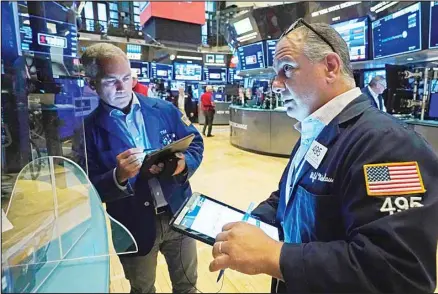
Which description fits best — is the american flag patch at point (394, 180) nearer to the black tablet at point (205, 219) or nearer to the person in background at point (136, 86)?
the black tablet at point (205, 219)

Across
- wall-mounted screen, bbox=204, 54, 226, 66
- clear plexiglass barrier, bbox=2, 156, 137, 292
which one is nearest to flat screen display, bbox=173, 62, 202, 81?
wall-mounted screen, bbox=204, 54, 226, 66

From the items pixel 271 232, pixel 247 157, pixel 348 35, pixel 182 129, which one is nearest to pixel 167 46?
pixel 247 157

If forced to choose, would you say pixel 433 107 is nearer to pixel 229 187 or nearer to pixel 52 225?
pixel 229 187

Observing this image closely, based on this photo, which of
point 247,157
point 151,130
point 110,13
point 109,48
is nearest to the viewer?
point 109,48

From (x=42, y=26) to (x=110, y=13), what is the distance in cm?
1502

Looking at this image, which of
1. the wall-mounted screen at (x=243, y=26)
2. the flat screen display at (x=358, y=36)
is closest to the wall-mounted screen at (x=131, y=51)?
the flat screen display at (x=358, y=36)

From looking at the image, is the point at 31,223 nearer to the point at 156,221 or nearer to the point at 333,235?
the point at 156,221

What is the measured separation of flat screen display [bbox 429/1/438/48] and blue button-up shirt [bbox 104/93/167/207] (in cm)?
371

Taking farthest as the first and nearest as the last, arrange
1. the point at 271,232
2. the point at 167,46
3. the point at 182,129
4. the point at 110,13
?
the point at 110,13 < the point at 167,46 < the point at 182,129 < the point at 271,232

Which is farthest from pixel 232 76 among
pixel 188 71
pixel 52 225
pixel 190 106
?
pixel 52 225

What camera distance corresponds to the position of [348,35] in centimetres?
549

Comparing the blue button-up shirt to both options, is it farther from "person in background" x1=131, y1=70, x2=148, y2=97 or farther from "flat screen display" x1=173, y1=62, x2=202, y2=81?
"flat screen display" x1=173, y1=62, x2=202, y2=81

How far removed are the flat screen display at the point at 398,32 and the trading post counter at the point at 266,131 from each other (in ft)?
7.19

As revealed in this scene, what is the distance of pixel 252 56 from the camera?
26.1 feet
